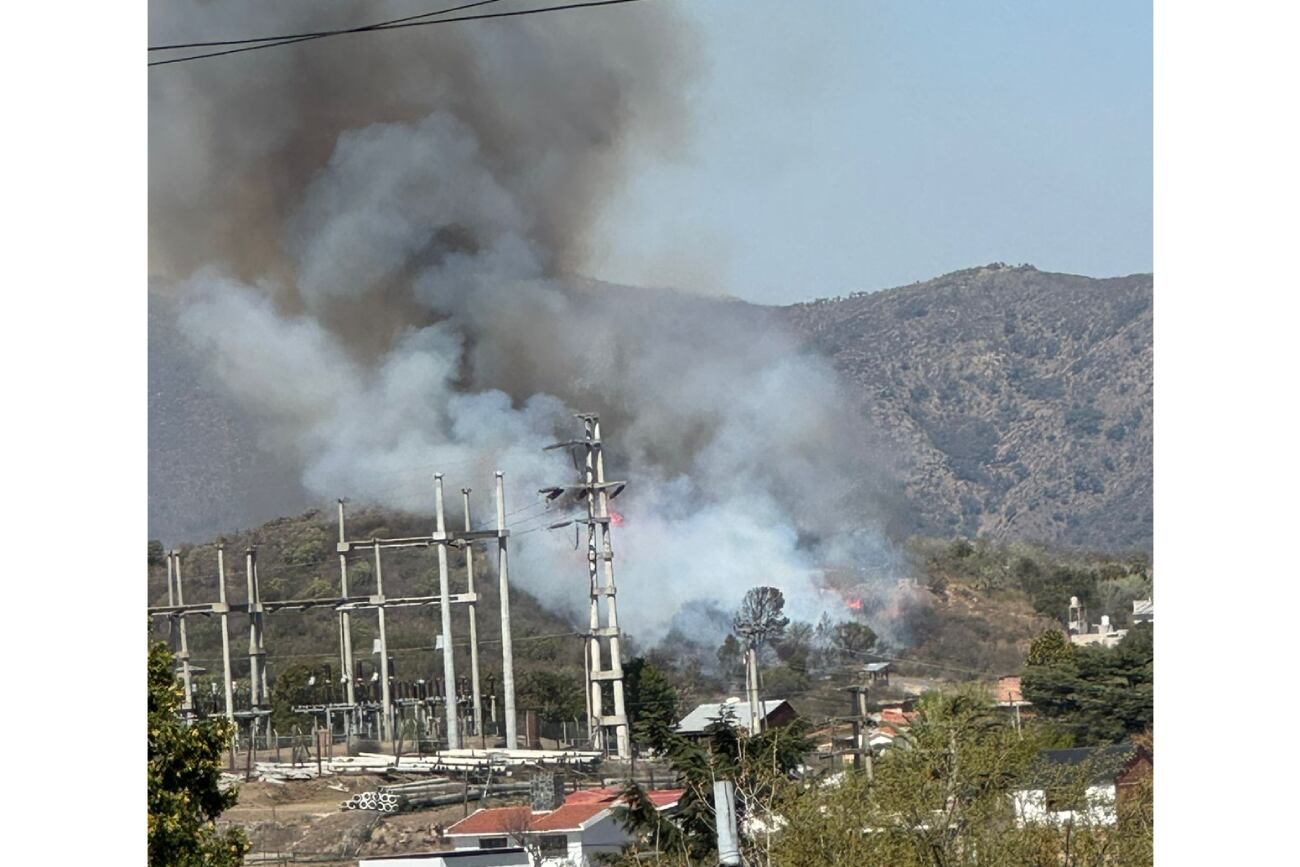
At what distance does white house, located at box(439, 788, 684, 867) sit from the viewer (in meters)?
17.8

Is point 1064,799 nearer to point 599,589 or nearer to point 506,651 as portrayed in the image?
point 506,651

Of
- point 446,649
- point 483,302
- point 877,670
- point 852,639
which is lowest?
point 877,670

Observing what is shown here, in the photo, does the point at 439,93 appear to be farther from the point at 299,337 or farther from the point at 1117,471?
the point at 1117,471

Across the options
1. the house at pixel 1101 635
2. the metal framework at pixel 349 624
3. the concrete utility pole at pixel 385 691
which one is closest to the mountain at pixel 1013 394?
the house at pixel 1101 635

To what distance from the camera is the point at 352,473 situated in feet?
75.0

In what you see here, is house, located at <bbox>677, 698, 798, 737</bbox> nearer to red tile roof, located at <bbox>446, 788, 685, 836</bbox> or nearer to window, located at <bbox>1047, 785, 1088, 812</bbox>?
red tile roof, located at <bbox>446, 788, 685, 836</bbox>

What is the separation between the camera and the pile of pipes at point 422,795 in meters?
20.2

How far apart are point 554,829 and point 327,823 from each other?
2931 millimetres

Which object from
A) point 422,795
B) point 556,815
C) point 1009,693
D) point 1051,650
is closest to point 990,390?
point 1051,650

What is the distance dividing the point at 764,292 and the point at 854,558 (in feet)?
11.5

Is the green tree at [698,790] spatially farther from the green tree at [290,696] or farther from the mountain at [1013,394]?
the mountain at [1013,394]

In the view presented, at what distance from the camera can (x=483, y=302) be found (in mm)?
23766

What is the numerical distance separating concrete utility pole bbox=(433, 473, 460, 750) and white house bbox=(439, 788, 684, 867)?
44.5 inches
